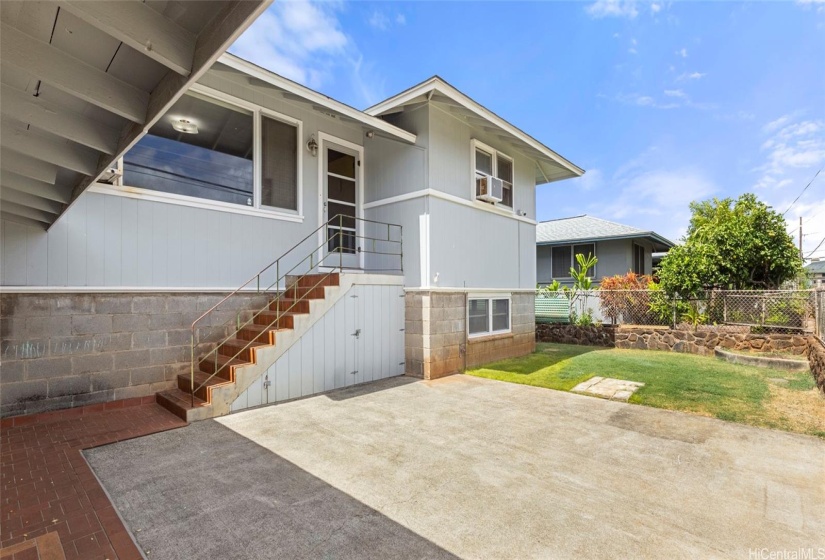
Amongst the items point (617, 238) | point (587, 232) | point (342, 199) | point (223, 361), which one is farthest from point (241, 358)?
point (587, 232)

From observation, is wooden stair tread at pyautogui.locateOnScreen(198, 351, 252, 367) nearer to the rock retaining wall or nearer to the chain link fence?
the chain link fence

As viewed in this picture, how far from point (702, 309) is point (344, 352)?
9.91 m

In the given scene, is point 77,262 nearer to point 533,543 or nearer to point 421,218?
point 421,218

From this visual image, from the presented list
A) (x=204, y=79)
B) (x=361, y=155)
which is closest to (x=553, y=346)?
(x=361, y=155)

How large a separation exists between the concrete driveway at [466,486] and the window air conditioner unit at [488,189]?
490 cm

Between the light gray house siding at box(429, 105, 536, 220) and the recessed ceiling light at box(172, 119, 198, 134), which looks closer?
the recessed ceiling light at box(172, 119, 198, 134)

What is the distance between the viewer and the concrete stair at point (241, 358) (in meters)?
4.85

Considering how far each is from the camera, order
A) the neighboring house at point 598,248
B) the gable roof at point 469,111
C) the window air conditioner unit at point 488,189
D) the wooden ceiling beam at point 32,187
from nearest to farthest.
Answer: the wooden ceiling beam at point 32,187 → the gable roof at point 469,111 → the window air conditioner unit at point 488,189 → the neighboring house at point 598,248

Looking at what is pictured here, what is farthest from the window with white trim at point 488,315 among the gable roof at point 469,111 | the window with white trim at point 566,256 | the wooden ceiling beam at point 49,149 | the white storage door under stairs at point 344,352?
the window with white trim at point 566,256

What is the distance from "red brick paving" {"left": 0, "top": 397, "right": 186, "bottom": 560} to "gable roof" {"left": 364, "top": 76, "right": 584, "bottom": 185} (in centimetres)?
617

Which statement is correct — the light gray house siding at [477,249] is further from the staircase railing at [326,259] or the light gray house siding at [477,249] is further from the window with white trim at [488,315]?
the staircase railing at [326,259]

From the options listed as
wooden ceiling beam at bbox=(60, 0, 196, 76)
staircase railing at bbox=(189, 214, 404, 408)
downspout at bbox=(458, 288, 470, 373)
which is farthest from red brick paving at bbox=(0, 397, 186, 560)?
downspout at bbox=(458, 288, 470, 373)

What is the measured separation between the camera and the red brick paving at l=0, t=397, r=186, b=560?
2455 mm

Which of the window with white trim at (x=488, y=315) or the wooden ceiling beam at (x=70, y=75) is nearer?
the wooden ceiling beam at (x=70, y=75)
